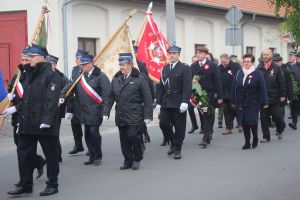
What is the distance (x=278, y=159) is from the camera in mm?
10125

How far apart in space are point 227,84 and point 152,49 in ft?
7.30

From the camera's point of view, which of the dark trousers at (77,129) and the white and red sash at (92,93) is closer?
the white and red sash at (92,93)

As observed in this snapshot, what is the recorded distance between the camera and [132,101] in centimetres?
Answer: 931

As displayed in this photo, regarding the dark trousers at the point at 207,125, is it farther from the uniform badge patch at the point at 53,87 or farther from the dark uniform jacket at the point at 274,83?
the uniform badge patch at the point at 53,87

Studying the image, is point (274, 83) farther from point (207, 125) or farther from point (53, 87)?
point (53, 87)

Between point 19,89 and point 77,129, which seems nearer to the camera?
point 19,89

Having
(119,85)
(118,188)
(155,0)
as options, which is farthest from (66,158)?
(155,0)

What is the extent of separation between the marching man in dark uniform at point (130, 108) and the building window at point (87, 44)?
11459 mm

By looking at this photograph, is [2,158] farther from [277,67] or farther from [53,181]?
[277,67]

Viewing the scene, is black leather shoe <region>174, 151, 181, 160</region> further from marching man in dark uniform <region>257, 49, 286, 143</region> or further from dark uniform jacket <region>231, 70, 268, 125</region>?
marching man in dark uniform <region>257, 49, 286, 143</region>

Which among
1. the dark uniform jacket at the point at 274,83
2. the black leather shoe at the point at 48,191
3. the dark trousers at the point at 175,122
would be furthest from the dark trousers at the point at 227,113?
the black leather shoe at the point at 48,191

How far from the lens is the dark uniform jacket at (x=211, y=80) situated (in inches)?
481

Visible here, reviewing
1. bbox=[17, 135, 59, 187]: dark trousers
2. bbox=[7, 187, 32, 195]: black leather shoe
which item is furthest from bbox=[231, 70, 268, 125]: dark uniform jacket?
bbox=[7, 187, 32, 195]: black leather shoe

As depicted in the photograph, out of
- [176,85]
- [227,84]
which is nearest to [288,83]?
[227,84]
